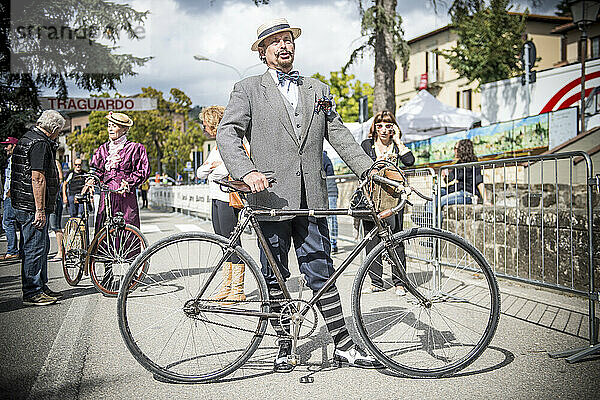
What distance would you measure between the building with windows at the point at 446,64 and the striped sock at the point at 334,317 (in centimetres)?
4368

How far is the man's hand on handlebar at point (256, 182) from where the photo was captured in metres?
3.62

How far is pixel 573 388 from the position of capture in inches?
139

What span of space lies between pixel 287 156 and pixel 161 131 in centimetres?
5114

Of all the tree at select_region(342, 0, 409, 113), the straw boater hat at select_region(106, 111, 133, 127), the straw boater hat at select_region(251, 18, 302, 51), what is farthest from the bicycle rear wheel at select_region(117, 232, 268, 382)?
the tree at select_region(342, 0, 409, 113)

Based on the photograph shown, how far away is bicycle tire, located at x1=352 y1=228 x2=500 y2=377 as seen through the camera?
12.4 ft

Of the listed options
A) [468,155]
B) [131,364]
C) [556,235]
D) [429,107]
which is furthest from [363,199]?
[429,107]

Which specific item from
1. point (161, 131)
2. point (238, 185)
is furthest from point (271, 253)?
point (161, 131)

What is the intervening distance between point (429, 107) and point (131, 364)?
17.0m

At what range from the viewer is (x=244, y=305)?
12.8 ft

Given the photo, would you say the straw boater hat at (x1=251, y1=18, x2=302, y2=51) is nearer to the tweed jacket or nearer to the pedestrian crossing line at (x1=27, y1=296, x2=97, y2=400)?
the tweed jacket

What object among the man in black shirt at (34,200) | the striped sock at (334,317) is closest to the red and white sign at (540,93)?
the man in black shirt at (34,200)

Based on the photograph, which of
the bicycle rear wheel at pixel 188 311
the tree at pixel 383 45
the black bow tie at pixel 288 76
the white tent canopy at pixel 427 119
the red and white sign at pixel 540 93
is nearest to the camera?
the bicycle rear wheel at pixel 188 311

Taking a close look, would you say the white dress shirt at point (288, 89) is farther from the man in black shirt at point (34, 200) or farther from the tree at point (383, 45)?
the tree at point (383, 45)

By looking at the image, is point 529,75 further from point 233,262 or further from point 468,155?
point 233,262
